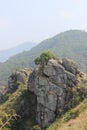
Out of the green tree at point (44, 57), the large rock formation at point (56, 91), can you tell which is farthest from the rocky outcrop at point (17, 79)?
the large rock formation at point (56, 91)

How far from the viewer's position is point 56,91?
57062mm

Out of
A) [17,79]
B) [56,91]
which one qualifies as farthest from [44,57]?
[17,79]

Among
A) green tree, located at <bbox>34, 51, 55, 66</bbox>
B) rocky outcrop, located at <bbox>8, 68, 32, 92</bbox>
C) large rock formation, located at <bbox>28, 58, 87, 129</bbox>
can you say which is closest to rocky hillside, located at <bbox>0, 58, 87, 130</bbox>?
large rock formation, located at <bbox>28, 58, 87, 129</bbox>

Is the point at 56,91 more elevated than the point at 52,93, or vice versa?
the point at 56,91

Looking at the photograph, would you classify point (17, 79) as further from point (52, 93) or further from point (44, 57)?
point (52, 93)

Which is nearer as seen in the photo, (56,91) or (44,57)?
(56,91)

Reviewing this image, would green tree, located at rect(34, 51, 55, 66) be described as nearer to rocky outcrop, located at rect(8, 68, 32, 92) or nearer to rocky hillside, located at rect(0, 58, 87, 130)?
rocky hillside, located at rect(0, 58, 87, 130)

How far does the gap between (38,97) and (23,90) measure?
7954mm

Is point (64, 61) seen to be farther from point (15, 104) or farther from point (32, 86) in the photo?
point (15, 104)

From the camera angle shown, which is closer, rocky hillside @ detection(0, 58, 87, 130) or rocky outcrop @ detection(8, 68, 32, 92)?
rocky hillside @ detection(0, 58, 87, 130)

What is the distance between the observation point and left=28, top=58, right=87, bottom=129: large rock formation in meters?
57.0

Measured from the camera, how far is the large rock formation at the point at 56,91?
57.0 m

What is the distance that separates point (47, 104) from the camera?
5731 cm

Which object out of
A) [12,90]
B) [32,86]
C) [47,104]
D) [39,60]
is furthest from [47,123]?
[12,90]
